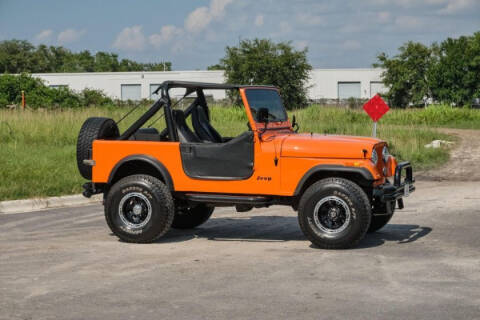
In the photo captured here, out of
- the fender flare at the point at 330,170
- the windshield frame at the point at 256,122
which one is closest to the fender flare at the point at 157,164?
the windshield frame at the point at 256,122

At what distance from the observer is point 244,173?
9.33 m

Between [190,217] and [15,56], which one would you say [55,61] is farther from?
[190,217]

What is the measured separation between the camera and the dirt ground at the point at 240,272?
249 inches

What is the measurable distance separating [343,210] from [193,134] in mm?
2163

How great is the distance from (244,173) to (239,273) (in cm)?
188

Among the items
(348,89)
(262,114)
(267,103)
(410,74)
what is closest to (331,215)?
(262,114)

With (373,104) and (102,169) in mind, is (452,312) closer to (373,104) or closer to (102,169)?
(102,169)

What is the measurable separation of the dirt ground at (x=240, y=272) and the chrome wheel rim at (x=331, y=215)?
0.91ft

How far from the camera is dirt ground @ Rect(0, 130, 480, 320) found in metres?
6.32

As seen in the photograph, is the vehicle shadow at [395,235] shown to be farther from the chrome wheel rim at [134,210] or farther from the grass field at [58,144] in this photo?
the grass field at [58,144]

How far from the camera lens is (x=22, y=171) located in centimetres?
1555

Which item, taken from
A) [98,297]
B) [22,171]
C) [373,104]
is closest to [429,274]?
[98,297]

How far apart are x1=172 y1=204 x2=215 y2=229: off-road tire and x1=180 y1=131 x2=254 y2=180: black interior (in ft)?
4.73

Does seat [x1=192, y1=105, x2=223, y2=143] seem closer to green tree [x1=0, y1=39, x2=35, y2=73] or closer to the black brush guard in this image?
the black brush guard
